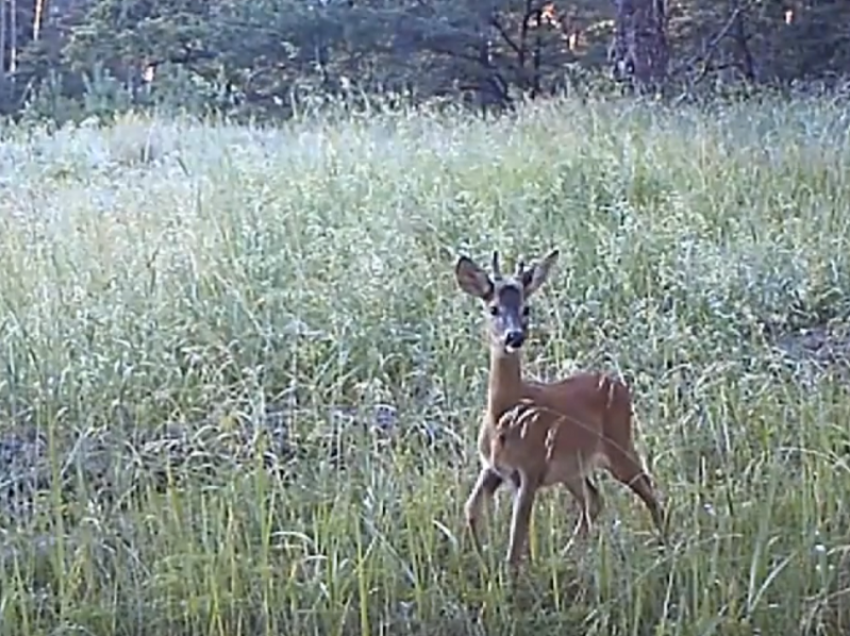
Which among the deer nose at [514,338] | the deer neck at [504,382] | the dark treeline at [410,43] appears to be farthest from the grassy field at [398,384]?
the dark treeline at [410,43]

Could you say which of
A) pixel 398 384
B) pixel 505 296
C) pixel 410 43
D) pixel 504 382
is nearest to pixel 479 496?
pixel 504 382

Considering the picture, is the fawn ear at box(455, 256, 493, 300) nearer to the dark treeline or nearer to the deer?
the deer

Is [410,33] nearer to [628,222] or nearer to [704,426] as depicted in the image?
[628,222]

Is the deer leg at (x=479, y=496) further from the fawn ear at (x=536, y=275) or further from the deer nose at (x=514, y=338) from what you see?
the fawn ear at (x=536, y=275)

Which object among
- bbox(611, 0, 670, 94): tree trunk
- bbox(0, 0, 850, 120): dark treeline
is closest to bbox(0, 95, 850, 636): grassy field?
bbox(611, 0, 670, 94): tree trunk

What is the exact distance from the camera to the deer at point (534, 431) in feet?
9.90

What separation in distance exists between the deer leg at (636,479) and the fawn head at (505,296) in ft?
1.07

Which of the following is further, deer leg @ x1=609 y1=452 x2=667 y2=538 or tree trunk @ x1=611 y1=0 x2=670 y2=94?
tree trunk @ x1=611 y1=0 x2=670 y2=94

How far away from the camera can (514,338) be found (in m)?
3.07

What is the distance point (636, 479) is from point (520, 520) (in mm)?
319

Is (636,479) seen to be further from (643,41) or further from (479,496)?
(643,41)

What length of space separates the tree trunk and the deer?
7.20m

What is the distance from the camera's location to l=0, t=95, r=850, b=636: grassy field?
286 cm

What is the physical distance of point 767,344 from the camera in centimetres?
421
